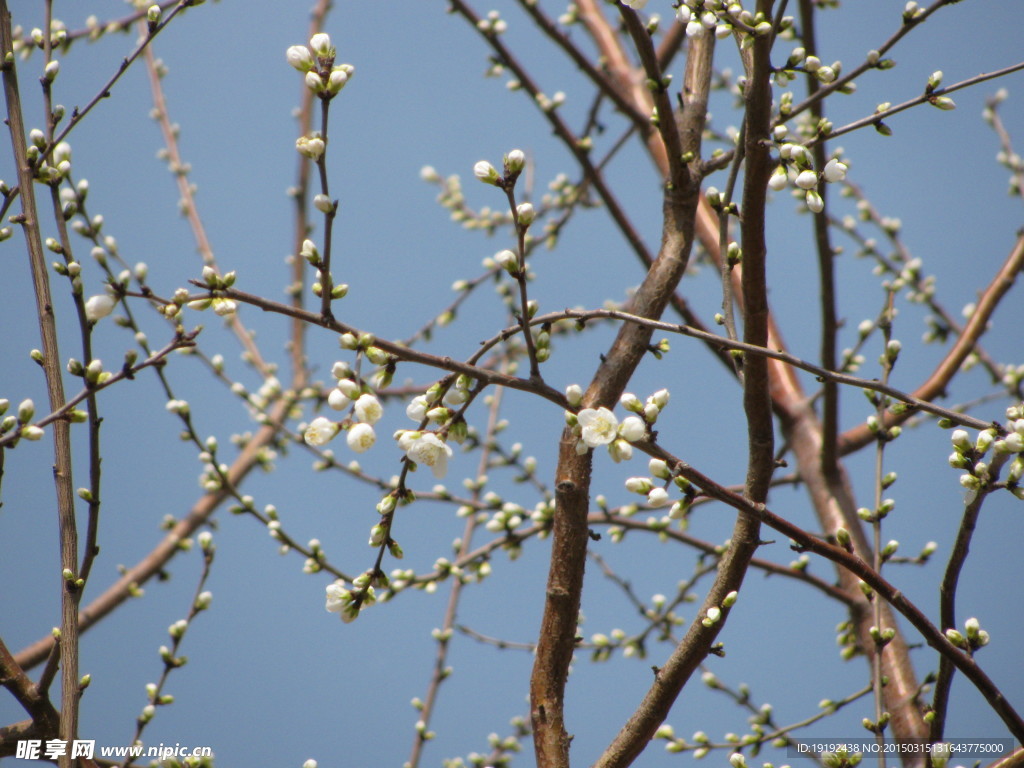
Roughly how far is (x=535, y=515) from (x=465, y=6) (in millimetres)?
2067

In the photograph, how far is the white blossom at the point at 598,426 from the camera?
1435 mm

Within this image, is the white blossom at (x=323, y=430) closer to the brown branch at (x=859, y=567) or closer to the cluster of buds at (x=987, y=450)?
the brown branch at (x=859, y=567)

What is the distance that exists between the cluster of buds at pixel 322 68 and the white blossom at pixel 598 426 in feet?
2.32

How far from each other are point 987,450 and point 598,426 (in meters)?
0.76

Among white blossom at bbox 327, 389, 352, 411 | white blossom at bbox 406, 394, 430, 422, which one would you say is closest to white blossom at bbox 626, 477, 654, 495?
white blossom at bbox 406, 394, 430, 422

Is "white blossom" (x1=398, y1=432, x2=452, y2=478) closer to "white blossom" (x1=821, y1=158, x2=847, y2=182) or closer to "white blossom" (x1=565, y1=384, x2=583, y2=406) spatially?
"white blossom" (x1=565, y1=384, x2=583, y2=406)

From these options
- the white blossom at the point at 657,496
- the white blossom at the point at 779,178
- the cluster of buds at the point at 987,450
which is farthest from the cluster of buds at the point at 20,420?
the cluster of buds at the point at 987,450

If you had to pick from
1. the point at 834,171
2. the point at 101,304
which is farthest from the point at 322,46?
the point at 834,171

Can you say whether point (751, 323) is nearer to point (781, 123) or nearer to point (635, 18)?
point (781, 123)

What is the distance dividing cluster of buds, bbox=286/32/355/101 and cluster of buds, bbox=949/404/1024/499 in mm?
1274

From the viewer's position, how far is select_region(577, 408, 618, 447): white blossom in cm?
143

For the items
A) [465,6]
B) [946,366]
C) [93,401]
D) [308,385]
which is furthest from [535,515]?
[308,385]

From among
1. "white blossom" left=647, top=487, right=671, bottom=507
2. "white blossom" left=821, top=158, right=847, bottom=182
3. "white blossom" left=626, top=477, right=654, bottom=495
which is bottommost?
"white blossom" left=647, top=487, right=671, bottom=507

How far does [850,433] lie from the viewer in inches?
134
